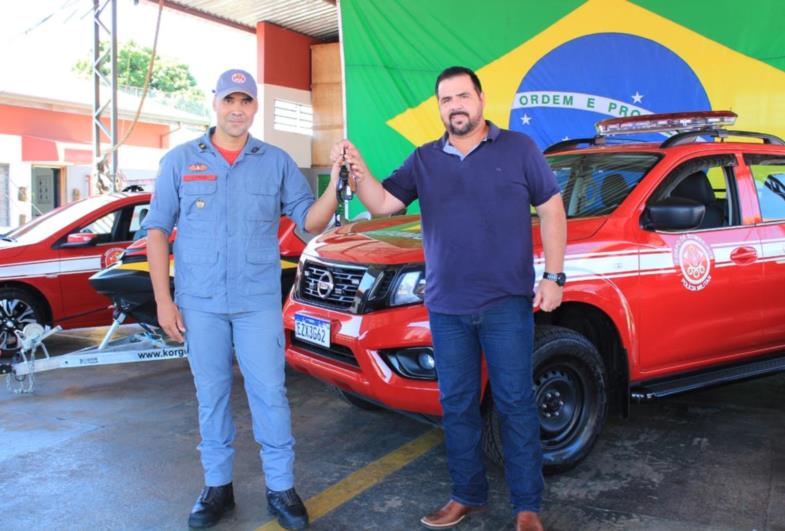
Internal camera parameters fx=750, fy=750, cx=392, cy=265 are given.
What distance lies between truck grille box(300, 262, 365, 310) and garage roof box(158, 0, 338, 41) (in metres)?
12.0

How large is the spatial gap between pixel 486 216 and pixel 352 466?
1.75 meters

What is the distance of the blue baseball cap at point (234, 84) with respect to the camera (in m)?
3.14

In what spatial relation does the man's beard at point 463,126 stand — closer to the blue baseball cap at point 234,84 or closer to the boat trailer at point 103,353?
the blue baseball cap at point 234,84

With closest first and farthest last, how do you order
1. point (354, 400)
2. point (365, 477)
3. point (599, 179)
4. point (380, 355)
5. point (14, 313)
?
point (380, 355) < point (365, 477) < point (599, 179) < point (354, 400) < point (14, 313)

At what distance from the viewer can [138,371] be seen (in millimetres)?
6223

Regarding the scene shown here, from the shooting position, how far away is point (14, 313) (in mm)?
6477

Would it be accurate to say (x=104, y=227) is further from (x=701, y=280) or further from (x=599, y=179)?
(x=701, y=280)

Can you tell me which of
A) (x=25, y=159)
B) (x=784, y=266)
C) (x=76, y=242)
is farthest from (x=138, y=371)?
(x=25, y=159)

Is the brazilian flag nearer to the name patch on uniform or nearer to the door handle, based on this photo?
the door handle

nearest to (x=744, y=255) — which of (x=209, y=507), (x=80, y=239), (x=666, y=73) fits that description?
(x=209, y=507)

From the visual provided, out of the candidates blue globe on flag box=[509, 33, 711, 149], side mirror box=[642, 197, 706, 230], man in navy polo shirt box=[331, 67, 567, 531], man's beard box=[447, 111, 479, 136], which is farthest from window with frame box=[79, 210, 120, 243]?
side mirror box=[642, 197, 706, 230]

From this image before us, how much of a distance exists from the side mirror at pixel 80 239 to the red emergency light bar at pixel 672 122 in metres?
4.46

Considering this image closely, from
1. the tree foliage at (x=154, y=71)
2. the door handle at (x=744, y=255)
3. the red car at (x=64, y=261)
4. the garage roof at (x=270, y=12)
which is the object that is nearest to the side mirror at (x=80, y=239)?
the red car at (x=64, y=261)

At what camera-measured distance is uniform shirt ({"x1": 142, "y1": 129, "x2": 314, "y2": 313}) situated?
124 inches
